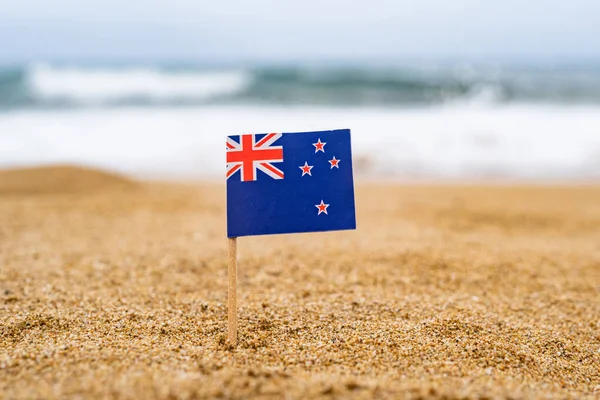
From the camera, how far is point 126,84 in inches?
851

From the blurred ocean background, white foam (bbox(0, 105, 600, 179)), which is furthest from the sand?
the blurred ocean background

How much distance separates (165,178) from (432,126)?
6875 millimetres

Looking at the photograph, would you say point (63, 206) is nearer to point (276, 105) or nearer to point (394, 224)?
point (394, 224)

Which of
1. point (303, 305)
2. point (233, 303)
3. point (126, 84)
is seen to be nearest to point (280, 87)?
point (126, 84)

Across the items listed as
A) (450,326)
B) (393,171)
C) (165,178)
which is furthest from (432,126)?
(450,326)

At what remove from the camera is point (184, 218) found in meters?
5.60

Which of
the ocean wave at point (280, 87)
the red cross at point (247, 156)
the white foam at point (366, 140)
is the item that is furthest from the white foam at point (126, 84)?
the red cross at point (247, 156)

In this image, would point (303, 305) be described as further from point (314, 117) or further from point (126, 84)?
point (126, 84)

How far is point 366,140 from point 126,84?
1475 cm

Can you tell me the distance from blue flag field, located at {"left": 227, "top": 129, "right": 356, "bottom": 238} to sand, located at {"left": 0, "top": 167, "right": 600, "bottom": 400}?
0.66 m

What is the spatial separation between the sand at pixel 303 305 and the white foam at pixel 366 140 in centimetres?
293

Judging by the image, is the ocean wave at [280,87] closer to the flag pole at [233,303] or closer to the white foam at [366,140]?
the white foam at [366,140]

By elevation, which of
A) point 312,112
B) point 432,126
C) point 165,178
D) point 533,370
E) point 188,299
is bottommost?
point 533,370

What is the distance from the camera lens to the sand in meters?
2.17
